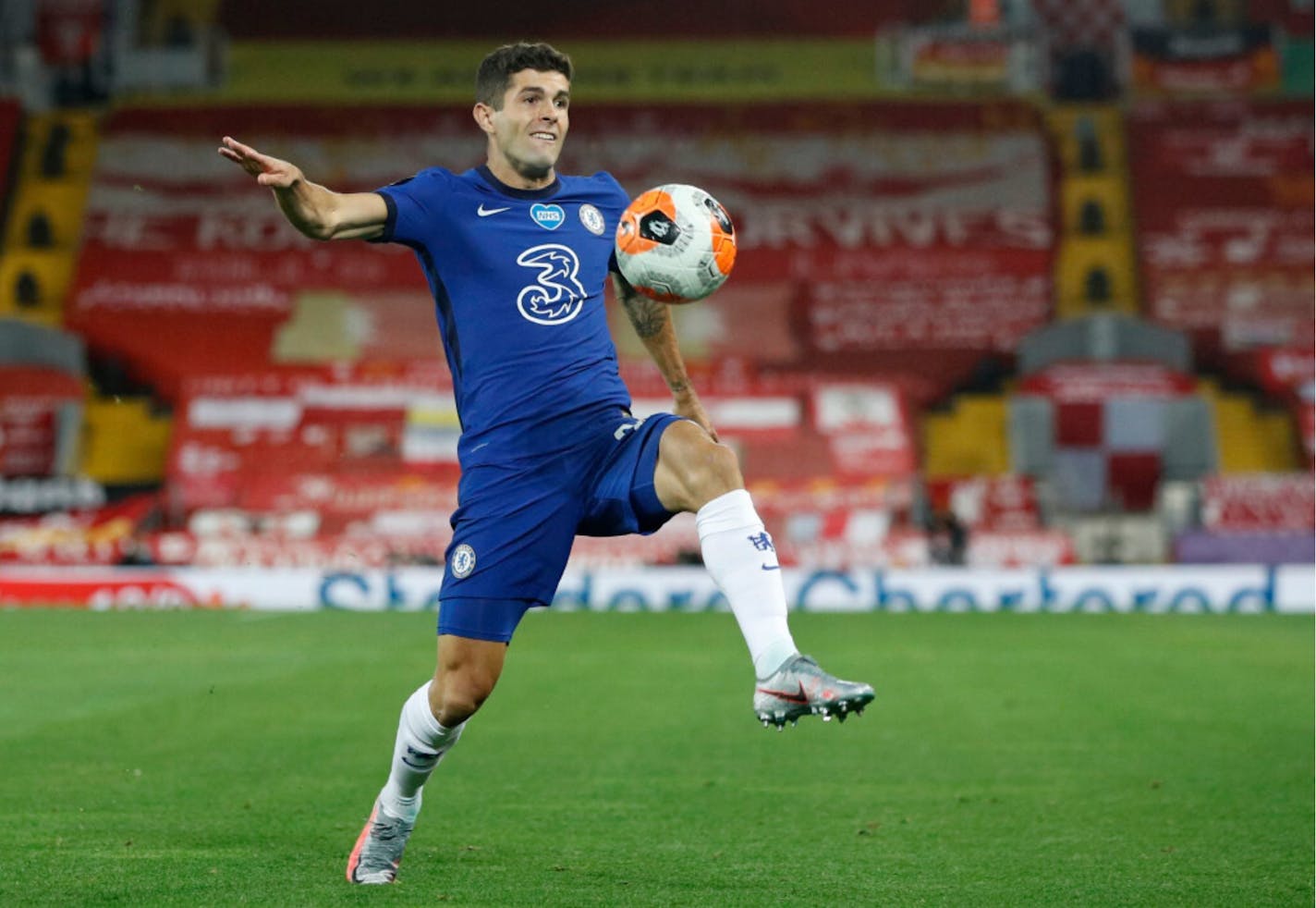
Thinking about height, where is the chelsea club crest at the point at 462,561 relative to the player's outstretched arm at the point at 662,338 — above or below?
below

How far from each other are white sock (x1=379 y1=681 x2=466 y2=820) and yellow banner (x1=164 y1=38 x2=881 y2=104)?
2436 centimetres

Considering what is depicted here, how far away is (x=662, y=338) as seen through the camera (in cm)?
530

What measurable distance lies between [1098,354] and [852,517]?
5730mm

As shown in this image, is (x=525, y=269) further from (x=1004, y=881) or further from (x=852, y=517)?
(x=852, y=517)

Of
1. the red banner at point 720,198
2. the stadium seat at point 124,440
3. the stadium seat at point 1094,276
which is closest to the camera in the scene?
the stadium seat at point 124,440

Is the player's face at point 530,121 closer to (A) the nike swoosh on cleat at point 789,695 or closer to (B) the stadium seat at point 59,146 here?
(A) the nike swoosh on cleat at point 789,695

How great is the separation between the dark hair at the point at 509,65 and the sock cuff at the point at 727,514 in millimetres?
1382

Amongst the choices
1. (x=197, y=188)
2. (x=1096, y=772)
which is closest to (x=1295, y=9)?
(x=197, y=188)

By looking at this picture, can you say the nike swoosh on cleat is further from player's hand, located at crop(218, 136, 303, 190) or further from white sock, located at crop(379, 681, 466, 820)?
player's hand, located at crop(218, 136, 303, 190)

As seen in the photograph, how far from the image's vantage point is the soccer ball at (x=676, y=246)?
482 centimetres

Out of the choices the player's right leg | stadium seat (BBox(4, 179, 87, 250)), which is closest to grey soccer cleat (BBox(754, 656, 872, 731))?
the player's right leg

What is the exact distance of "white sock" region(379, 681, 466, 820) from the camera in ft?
16.4

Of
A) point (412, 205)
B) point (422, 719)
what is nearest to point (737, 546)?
point (422, 719)

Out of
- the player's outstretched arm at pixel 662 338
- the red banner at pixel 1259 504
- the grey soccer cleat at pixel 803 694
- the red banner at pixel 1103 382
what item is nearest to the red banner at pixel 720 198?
the red banner at pixel 1103 382
